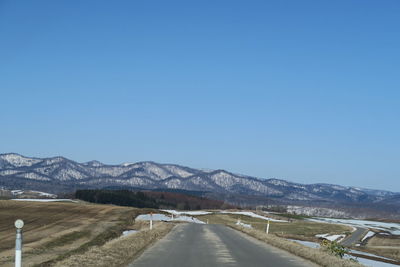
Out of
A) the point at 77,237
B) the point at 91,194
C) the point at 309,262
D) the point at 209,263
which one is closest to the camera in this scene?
Result: the point at 209,263

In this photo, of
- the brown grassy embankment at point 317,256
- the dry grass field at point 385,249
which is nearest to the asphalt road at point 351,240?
the dry grass field at point 385,249

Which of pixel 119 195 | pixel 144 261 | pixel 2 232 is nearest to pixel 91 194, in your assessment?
pixel 119 195

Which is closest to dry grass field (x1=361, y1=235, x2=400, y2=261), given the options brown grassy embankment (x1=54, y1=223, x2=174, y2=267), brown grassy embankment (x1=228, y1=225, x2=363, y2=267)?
brown grassy embankment (x1=228, y1=225, x2=363, y2=267)

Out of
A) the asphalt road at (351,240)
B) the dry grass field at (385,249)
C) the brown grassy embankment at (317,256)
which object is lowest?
the asphalt road at (351,240)

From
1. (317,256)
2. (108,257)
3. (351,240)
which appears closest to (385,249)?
(351,240)

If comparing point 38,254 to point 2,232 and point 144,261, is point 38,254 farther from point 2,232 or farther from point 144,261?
point 2,232

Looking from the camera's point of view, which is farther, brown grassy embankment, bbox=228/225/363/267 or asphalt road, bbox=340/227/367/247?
asphalt road, bbox=340/227/367/247

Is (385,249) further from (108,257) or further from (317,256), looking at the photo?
(108,257)

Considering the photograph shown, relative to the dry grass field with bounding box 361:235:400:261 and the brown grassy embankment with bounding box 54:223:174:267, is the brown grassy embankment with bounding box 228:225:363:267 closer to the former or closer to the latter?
the brown grassy embankment with bounding box 54:223:174:267

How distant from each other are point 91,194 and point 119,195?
963 centimetres

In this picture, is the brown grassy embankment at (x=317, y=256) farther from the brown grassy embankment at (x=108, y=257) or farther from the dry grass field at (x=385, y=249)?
the dry grass field at (x=385, y=249)

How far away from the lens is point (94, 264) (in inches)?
645

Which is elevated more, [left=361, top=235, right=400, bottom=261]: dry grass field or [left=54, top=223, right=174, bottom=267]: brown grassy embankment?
[left=54, top=223, right=174, bottom=267]: brown grassy embankment

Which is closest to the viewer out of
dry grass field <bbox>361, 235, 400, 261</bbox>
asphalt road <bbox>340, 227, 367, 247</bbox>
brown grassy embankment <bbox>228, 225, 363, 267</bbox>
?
brown grassy embankment <bbox>228, 225, 363, 267</bbox>
